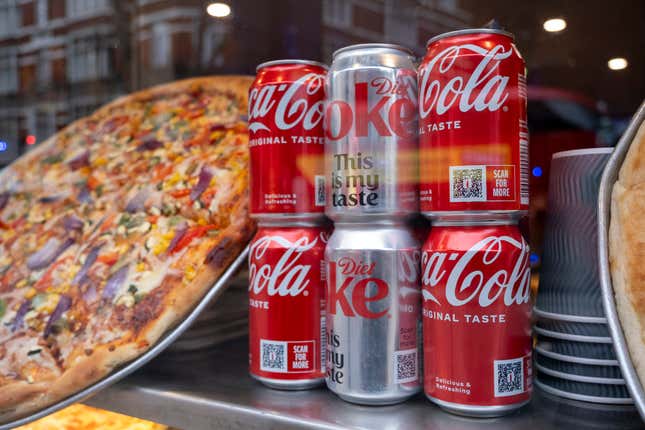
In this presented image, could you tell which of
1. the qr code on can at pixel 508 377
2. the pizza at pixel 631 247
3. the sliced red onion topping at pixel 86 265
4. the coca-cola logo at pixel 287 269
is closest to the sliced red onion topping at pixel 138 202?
the sliced red onion topping at pixel 86 265

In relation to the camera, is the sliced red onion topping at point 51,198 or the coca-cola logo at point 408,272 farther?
the sliced red onion topping at point 51,198

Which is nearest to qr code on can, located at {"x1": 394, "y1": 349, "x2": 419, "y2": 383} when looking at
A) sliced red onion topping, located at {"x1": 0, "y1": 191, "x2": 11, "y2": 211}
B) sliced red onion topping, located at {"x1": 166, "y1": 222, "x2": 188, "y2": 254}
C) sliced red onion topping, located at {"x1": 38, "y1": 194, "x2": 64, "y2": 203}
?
sliced red onion topping, located at {"x1": 166, "y1": 222, "x2": 188, "y2": 254}

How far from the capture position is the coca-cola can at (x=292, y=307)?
3.00ft

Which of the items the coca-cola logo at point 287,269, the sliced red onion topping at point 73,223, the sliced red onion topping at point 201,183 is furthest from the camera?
the sliced red onion topping at point 73,223

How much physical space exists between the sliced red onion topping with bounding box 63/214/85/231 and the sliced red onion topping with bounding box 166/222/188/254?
0.32 m

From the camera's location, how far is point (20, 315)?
1.15 m

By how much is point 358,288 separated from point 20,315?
740mm

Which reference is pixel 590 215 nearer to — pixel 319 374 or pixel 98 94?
pixel 319 374

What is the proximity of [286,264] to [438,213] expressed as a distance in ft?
0.85

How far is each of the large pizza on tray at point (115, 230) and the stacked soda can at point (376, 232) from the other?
0.29 m

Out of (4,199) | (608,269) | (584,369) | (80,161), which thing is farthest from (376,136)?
(4,199)

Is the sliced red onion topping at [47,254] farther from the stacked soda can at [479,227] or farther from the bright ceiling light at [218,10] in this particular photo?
the stacked soda can at [479,227]

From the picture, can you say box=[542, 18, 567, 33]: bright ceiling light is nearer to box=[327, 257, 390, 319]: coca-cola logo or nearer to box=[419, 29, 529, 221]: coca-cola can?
box=[419, 29, 529, 221]: coca-cola can

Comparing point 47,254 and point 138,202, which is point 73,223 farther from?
point 138,202
